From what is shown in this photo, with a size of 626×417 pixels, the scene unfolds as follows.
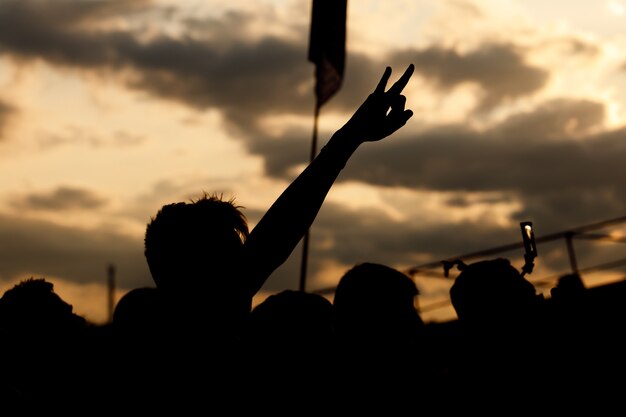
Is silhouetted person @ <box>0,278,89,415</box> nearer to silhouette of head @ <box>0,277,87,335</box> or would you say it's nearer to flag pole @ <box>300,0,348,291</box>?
silhouette of head @ <box>0,277,87,335</box>

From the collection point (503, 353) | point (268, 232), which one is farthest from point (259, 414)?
point (503, 353)

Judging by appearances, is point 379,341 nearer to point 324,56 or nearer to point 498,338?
point 498,338

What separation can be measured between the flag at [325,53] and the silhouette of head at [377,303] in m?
8.98

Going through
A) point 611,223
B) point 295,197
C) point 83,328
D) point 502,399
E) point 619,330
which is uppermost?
point 611,223

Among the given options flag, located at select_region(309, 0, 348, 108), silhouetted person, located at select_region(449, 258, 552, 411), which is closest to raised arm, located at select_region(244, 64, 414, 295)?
Result: silhouetted person, located at select_region(449, 258, 552, 411)

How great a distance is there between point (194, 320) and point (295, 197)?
0.41m

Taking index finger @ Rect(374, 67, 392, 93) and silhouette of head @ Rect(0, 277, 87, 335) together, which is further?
silhouette of head @ Rect(0, 277, 87, 335)

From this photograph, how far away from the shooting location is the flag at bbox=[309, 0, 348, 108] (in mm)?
12228

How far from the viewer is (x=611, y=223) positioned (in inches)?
441

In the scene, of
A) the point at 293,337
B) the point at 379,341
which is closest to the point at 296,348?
the point at 293,337

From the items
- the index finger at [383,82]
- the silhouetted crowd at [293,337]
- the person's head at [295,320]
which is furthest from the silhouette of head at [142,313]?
the index finger at [383,82]

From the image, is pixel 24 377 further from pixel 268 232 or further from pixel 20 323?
pixel 268 232

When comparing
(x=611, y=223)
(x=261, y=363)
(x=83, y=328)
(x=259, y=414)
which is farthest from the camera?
(x=611, y=223)

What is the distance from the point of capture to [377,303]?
3.23 meters
